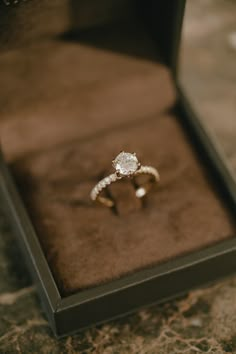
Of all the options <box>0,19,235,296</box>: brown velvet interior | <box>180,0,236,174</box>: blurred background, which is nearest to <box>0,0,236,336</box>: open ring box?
<box>0,19,235,296</box>: brown velvet interior

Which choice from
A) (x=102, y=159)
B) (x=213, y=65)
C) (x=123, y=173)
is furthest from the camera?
(x=213, y=65)

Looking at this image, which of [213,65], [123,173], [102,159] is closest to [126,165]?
[123,173]

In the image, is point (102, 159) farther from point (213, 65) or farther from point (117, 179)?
point (213, 65)

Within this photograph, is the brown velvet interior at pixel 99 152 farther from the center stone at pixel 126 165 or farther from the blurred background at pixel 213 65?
the blurred background at pixel 213 65

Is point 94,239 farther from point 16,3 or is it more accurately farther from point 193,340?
point 16,3

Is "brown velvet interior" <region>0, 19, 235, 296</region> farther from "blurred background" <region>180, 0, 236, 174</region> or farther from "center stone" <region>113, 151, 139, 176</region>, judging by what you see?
"blurred background" <region>180, 0, 236, 174</region>

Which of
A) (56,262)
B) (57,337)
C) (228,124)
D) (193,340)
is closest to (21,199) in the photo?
(56,262)
